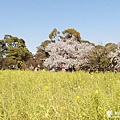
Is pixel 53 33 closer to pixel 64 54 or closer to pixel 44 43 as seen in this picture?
pixel 44 43

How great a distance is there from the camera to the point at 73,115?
2.11 m

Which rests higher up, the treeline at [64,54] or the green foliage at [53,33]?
the green foliage at [53,33]

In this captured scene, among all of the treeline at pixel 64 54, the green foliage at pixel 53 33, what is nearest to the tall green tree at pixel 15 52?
the treeline at pixel 64 54

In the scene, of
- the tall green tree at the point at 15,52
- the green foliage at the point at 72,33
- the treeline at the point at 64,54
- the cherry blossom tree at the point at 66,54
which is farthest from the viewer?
the green foliage at the point at 72,33

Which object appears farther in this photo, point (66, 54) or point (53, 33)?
point (53, 33)

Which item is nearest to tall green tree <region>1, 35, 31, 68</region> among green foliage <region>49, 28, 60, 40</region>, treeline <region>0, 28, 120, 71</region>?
treeline <region>0, 28, 120, 71</region>

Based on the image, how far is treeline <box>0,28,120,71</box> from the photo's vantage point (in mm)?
18780

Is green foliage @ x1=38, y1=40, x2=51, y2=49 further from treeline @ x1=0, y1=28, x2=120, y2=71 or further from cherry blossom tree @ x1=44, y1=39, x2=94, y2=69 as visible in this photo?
cherry blossom tree @ x1=44, y1=39, x2=94, y2=69

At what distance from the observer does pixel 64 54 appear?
24641 millimetres

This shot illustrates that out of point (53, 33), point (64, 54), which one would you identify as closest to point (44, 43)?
point (53, 33)

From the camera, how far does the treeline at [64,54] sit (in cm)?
1878

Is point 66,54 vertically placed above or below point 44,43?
below

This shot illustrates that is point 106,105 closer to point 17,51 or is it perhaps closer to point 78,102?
point 78,102

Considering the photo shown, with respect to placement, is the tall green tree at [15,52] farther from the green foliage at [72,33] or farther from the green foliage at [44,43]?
the green foliage at [72,33]
